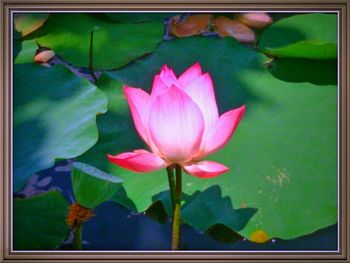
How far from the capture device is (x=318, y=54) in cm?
96

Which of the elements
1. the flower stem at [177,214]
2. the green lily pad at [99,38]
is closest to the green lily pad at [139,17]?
the green lily pad at [99,38]

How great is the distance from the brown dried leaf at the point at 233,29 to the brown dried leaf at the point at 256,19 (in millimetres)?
11

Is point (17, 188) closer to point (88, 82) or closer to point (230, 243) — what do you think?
point (88, 82)

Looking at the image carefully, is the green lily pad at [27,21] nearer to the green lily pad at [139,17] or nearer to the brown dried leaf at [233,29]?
the green lily pad at [139,17]

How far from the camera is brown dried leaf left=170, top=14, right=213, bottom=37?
0.96 meters

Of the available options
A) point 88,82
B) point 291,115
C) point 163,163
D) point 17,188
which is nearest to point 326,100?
point 291,115

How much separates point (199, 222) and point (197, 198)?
2.2 inches

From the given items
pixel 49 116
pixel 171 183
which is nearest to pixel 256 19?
pixel 171 183

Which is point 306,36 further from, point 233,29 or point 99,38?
point 99,38

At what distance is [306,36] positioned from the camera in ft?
3.15

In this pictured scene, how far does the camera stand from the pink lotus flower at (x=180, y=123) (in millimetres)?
902

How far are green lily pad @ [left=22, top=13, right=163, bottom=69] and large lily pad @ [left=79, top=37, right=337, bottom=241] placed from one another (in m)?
0.03

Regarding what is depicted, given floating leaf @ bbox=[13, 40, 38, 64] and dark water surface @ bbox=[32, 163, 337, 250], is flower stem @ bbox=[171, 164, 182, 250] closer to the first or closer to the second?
dark water surface @ bbox=[32, 163, 337, 250]

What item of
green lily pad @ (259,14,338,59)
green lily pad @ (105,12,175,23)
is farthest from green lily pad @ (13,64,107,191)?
green lily pad @ (259,14,338,59)
